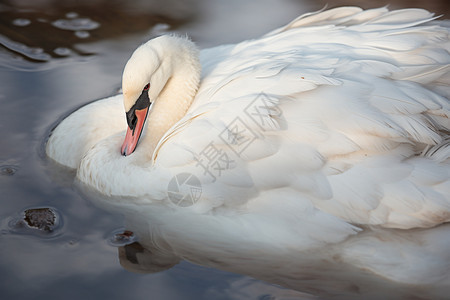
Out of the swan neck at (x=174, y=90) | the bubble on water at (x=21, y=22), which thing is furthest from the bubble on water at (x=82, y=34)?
the swan neck at (x=174, y=90)

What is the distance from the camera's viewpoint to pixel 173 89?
12.3 ft

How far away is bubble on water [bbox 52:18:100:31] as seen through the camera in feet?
18.1

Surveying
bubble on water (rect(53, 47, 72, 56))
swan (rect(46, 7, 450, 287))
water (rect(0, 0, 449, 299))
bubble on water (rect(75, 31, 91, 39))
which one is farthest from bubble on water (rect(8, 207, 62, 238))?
bubble on water (rect(75, 31, 91, 39))

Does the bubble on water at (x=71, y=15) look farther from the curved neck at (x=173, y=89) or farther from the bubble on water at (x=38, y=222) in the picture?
the bubble on water at (x=38, y=222)

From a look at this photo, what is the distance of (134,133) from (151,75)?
344mm

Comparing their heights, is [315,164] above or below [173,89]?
below

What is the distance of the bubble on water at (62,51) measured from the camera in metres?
5.16

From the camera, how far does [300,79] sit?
321cm

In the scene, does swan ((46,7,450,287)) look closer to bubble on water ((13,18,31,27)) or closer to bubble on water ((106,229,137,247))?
bubble on water ((106,229,137,247))

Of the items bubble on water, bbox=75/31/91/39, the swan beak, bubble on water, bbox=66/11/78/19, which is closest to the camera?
the swan beak

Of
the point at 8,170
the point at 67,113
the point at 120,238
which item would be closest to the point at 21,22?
the point at 67,113

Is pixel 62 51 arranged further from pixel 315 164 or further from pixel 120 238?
pixel 315 164

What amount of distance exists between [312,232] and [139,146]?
111 centimetres

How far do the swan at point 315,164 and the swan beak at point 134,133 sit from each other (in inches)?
4.2
